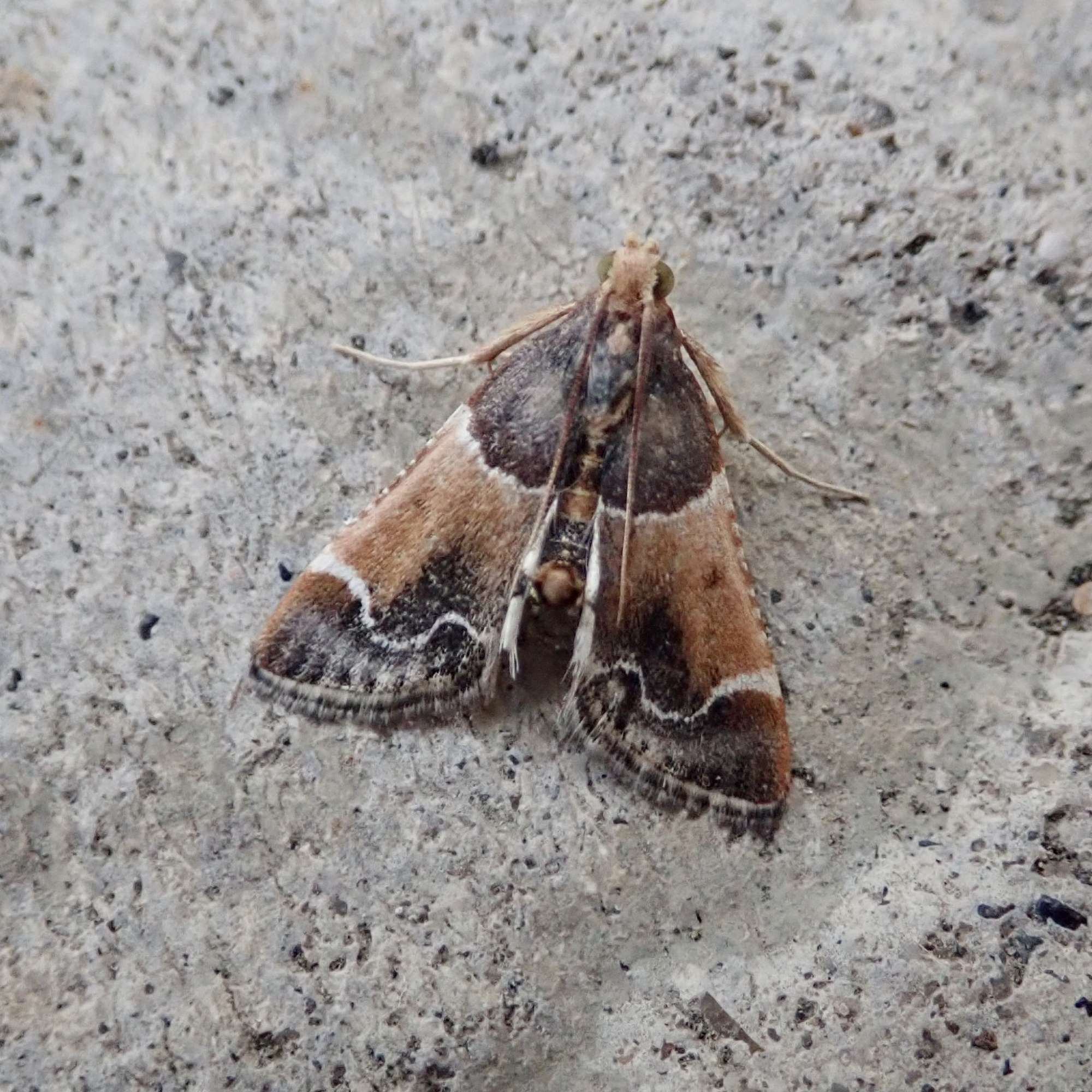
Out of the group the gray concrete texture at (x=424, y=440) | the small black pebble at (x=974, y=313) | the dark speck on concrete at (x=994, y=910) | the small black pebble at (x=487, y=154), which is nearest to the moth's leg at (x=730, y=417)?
the gray concrete texture at (x=424, y=440)

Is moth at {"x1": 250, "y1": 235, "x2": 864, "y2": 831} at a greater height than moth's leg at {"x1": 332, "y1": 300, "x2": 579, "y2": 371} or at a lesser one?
lesser

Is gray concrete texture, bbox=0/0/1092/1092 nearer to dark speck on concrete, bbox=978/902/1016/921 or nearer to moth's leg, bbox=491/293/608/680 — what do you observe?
dark speck on concrete, bbox=978/902/1016/921

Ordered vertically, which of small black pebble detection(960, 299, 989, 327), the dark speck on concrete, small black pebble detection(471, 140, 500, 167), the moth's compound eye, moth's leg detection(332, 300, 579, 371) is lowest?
the dark speck on concrete

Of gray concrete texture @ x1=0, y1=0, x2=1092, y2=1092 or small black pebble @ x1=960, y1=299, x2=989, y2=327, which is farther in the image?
small black pebble @ x1=960, y1=299, x2=989, y2=327

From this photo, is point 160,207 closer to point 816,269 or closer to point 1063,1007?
point 816,269

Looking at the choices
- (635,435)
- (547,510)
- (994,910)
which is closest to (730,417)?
(635,435)

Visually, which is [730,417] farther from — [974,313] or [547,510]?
[974,313]

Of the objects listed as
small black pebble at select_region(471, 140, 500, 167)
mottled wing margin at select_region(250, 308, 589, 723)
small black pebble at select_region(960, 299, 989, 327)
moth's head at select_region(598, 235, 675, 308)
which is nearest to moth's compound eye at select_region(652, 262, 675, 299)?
→ moth's head at select_region(598, 235, 675, 308)
